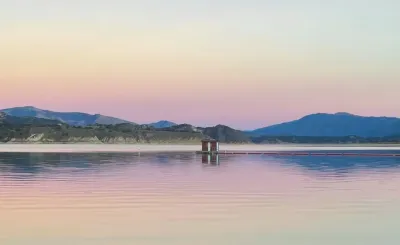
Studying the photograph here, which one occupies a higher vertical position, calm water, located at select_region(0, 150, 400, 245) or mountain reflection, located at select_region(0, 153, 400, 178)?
mountain reflection, located at select_region(0, 153, 400, 178)

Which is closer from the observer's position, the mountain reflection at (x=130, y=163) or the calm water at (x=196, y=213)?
the calm water at (x=196, y=213)

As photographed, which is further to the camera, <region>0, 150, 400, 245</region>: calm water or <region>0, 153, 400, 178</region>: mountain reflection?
<region>0, 153, 400, 178</region>: mountain reflection

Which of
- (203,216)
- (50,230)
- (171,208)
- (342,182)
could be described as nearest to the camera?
(50,230)

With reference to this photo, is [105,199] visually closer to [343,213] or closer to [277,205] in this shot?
[277,205]

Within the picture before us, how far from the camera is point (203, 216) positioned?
944 inches

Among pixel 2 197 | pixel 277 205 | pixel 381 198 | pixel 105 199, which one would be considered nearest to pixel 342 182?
pixel 381 198

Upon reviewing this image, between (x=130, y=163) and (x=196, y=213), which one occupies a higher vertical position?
(x=130, y=163)

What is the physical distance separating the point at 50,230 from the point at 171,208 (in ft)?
21.9

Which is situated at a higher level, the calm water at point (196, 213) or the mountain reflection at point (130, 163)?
the mountain reflection at point (130, 163)

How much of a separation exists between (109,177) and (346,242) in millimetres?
26934

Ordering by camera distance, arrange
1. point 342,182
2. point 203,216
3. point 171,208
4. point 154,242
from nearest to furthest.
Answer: point 154,242
point 203,216
point 171,208
point 342,182

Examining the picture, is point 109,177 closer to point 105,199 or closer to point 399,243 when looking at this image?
point 105,199

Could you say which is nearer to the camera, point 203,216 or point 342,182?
point 203,216

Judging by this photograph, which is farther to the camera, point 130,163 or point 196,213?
point 130,163
